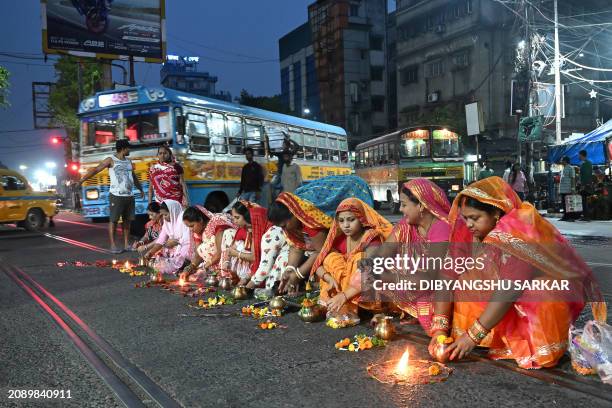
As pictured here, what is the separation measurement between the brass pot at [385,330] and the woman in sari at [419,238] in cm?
20

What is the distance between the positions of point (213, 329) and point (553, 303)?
232 cm

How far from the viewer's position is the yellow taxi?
13.3 meters

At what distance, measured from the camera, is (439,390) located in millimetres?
2496

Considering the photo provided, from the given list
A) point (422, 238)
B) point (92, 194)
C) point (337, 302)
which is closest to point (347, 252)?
point (337, 302)

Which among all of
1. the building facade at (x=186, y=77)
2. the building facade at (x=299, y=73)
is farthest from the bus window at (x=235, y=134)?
the building facade at (x=186, y=77)

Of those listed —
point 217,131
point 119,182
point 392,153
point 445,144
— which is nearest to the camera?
point 119,182

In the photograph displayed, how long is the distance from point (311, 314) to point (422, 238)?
1003mm

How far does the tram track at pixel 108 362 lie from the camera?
2576 mm

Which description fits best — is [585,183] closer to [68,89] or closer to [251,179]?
[251,179]

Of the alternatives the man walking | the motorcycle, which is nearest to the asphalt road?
the man walking

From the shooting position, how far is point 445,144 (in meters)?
17.3

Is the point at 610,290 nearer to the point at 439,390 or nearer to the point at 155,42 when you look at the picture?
the point at 439,390

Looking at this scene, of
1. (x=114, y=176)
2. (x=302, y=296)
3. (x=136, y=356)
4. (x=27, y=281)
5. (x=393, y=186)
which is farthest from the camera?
(x=393, y=186)

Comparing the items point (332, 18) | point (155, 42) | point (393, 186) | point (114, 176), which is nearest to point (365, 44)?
point (332, 18)
